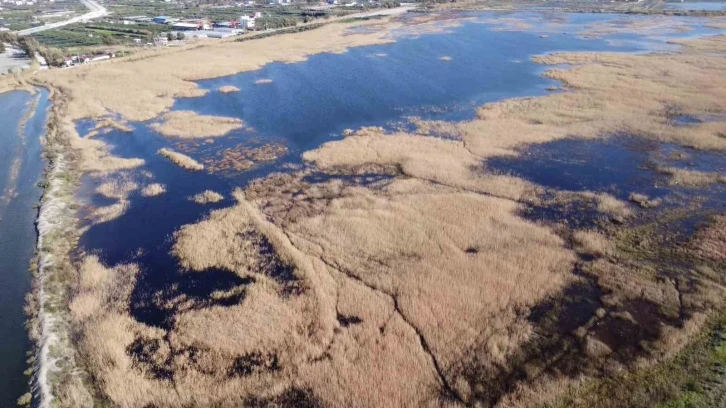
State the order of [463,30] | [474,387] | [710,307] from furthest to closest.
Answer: [463,30], [710,307], [474,387]

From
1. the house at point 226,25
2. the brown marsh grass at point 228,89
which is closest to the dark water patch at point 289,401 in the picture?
the brown marsh grass at point 228,89

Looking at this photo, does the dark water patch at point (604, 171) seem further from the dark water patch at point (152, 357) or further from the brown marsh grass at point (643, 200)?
the dark water patch at point (152, 357)

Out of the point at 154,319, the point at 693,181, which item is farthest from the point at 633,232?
the point at 154,319

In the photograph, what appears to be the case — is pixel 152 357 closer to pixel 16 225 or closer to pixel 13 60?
pixel 16 225

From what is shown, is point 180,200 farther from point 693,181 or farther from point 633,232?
point 693,181

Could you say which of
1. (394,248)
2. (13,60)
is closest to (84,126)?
(394,248)

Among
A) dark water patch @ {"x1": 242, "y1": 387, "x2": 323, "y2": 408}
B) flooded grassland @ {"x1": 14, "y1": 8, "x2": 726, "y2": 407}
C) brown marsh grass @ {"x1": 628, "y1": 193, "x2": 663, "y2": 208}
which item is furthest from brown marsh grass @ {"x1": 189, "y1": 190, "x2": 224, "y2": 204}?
brown marsh grass @ {"x1": 628, "y1": 193, "x2": 663, "y2": 208}

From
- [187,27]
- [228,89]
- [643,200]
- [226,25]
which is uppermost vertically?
[643,200]

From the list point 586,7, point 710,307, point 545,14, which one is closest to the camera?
point 710,307
